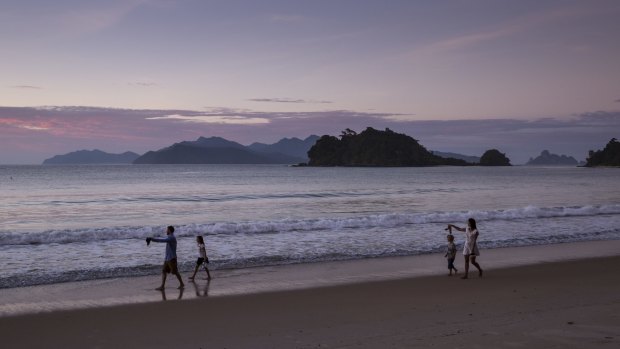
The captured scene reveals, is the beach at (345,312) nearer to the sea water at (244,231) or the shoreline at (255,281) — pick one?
the shoreline at (255,281)

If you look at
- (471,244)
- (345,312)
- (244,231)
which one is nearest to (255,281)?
(345,312)

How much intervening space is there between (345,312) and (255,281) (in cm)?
414

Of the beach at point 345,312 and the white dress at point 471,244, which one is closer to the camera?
the beach at point 345,312

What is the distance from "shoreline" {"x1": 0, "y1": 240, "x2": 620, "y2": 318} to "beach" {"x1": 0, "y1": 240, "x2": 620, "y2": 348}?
0.05 m

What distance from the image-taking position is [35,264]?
16.9 metres

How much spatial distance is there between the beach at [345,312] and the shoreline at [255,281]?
0.05 metres

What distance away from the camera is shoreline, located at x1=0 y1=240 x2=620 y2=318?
1195 cm

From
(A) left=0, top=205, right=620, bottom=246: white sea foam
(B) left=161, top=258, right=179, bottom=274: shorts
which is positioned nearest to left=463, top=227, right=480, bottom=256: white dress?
(B) left=161, top=258, right=179, bottom=274: shorts

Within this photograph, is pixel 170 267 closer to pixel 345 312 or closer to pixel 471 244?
pixel 345 312

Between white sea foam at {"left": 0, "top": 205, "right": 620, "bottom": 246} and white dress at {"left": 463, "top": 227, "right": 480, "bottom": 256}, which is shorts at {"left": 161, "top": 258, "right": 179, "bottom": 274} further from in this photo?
white sea foam at {"left": 0, "top": 205, "right": 620, "bottom": 246}

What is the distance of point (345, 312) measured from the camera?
10.7 metres

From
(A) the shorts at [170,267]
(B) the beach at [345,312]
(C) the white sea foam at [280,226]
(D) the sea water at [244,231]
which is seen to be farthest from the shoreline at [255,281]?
(C) the white sea foam at [280,226]

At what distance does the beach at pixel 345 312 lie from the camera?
28.5 ft

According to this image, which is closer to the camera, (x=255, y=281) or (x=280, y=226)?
(x=255, y=281)
